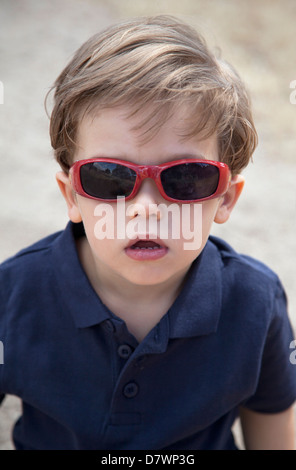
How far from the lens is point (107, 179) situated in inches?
45.0

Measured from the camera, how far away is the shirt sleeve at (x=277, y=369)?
147 cm

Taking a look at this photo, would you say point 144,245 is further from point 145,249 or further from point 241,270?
point 241,270

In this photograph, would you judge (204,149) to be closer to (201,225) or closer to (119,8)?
(201,225)

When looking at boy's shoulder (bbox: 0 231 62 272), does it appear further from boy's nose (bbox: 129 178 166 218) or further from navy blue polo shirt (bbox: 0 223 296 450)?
boy's nose (bbox: 129 178 166 218)

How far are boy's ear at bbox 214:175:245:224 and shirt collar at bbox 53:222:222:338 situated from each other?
11 cm

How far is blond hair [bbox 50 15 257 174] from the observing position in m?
1.13

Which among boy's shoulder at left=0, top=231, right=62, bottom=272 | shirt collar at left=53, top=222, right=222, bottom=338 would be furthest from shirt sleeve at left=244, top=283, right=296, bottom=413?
boy's shoulder at left=0, top=231, right=62, bottom=272

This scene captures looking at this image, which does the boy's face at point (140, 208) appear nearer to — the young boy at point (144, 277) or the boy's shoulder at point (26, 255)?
the young boy at point (144, 277)

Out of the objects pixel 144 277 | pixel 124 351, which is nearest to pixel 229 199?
pixel 144 277

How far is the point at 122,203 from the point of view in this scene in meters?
1.16

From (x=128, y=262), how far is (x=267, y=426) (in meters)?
0.73

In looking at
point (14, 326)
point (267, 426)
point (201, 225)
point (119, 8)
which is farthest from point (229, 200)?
point (119, 8)

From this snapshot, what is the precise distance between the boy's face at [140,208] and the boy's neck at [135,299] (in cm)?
9

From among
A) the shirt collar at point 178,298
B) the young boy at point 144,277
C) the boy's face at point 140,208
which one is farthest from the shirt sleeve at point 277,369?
the boy's face at point 140,208
